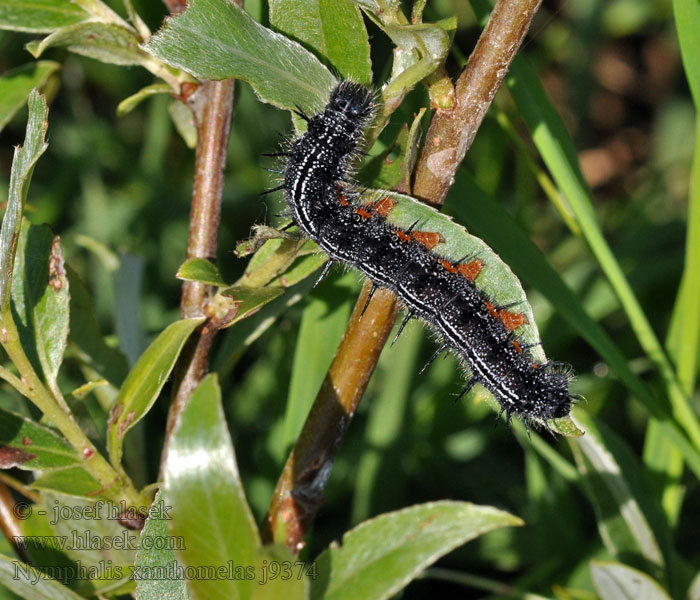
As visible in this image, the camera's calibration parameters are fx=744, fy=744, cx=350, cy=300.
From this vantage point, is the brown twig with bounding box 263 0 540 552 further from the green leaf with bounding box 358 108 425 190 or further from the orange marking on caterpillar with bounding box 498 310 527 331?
the orange marking on caterpillar with bounding box 498 310 527 331

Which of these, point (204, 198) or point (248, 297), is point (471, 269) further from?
point (204, 198)

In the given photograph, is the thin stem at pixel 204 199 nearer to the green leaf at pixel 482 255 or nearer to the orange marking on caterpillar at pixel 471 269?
the green leaf at pixel 482 255

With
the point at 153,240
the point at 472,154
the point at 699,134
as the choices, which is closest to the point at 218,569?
the point at 699,134

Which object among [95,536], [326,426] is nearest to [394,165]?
[326,426]

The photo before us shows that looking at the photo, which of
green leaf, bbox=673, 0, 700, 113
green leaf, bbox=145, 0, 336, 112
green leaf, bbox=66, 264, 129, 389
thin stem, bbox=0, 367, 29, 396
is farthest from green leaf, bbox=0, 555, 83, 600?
green leaf, bbox=673, 0, 700, 113

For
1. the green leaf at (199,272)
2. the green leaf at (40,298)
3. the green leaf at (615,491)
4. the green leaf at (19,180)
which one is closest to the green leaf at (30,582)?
the green leaf at (40,298)

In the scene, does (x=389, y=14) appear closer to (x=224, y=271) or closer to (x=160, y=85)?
(x=160, y=85)

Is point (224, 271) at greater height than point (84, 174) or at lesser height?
lesser
